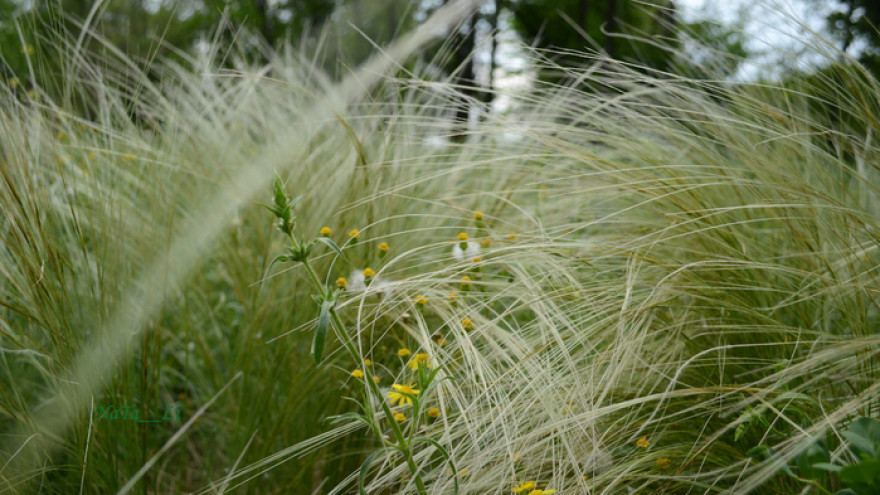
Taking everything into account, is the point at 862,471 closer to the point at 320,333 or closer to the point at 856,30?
the point at 320,333

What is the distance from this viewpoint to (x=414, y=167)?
5.22ft

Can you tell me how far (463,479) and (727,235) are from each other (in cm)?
62

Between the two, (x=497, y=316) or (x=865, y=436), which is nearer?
(x=865, y=436)

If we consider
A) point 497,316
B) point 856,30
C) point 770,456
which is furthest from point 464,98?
point 856,30

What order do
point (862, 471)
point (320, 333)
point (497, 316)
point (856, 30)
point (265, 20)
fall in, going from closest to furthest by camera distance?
point (862, 471) → point (320, 333) → point (497, 316) → point (856, 30) → point (265, 20)

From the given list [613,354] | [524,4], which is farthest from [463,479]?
[524,4]

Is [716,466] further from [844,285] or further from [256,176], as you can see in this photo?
[256,176]

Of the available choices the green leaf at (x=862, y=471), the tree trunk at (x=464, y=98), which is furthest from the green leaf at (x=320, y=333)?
the green leaf at (x=862, y=471)

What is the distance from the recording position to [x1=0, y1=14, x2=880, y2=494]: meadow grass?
965mm

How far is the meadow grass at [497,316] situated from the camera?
965mm

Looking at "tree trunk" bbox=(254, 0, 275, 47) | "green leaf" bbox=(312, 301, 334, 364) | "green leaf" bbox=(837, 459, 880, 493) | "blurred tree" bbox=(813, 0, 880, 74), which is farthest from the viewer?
"tree trunk" bbox=(254, 0, 275, 47)

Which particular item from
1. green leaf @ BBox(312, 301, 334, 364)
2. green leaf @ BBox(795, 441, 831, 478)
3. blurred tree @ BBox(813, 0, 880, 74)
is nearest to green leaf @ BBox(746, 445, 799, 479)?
green leaf @ BBox(795, 441, 831, 478)

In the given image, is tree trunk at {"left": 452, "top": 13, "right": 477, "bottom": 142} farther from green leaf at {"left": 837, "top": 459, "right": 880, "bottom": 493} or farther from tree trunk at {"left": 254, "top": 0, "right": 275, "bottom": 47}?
tree trunk at {"left": 254, "top": 0, "right": 275, "bottom": 47}

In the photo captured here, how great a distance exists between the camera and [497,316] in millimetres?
1045
